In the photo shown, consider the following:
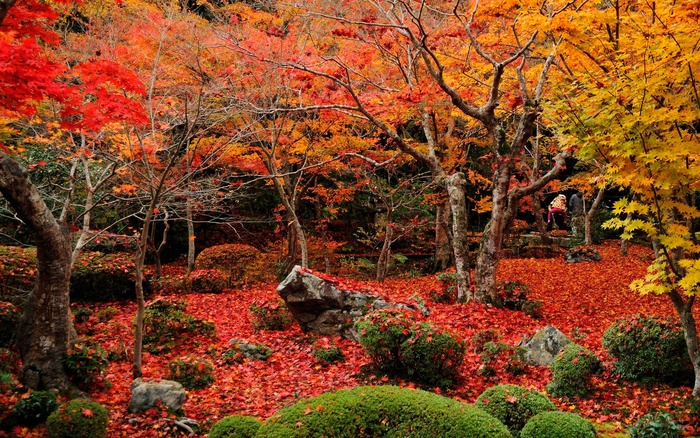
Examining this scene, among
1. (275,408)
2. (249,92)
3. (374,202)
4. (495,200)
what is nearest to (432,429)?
(275,408)

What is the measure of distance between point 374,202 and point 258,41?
11.4m

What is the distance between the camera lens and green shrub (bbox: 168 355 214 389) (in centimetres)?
686

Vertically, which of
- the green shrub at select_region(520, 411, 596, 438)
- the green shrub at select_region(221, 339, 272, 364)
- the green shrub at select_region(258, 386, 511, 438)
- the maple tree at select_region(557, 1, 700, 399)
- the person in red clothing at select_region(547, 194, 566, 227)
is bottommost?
the green shrub at select_region(520, 411, 596, 438)

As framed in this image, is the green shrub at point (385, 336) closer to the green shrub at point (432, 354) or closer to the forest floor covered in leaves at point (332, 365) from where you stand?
the green shrub at point (432, 354)

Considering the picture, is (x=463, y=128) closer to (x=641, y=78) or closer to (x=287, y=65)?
(x=287, y=65)

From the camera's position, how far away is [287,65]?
914 centimetres

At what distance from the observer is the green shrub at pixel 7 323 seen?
770cm

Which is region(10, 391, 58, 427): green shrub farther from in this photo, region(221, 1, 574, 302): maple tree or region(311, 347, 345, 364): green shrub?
region(221, 1, 574, 302): maple tree

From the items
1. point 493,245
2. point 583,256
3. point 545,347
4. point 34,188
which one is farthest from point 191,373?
point 583,256

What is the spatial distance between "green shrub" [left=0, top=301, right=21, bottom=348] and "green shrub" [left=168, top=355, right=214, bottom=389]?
9.85 ft

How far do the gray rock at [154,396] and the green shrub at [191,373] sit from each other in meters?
0.93

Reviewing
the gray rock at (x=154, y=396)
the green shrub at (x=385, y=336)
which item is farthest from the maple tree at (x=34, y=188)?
the green shrub at (x=385, y=336)

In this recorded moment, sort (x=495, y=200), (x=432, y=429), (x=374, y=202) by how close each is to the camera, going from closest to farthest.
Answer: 1. (x=432, y=429)
2. (x=495, y=200)
3. (x=374, y=202)

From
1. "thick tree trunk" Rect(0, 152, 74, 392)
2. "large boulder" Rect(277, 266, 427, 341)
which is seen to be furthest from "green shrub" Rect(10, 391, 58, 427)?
"large boulder" Rect(277, 266, 427, 341)
